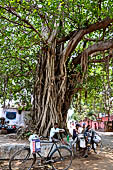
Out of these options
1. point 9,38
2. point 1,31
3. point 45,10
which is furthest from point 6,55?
point 45,10

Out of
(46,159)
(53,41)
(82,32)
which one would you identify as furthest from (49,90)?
(46,159)

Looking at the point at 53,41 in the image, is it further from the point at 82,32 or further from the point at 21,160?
the point at 21,160

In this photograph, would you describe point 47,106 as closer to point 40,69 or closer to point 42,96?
point 42,96

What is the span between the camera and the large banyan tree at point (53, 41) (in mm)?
5008

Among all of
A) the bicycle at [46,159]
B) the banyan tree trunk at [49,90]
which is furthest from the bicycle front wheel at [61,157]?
the banyan tree trunk at [49,90]

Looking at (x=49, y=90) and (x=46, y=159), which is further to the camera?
(x=49, y=90)

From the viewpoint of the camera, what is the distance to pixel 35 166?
3.53m

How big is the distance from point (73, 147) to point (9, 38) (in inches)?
163

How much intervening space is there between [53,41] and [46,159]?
3.69m

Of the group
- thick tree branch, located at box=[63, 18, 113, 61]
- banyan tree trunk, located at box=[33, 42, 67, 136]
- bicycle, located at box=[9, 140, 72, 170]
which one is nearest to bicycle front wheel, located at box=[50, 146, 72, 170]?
bicycle, located at box=[9, 140, 72, 170]

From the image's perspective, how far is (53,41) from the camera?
19.0 ft

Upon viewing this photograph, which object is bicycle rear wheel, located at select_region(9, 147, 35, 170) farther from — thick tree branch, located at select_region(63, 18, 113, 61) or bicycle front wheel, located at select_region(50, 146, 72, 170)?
thick tree branch, located at select_region(63, 18, 113, 61)

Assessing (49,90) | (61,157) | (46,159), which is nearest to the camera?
(46,159)

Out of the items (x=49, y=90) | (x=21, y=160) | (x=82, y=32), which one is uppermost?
(x=82, y=32)
